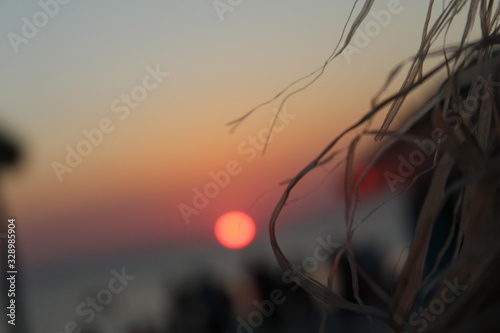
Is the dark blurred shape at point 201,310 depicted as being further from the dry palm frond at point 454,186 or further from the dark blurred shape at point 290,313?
the dry palm frond at point 454,186

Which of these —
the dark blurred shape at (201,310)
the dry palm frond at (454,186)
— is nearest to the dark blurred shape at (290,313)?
the dark blurred shape at (201,310)

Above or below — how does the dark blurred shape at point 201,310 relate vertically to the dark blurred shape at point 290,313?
above

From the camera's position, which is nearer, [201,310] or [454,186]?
[454,186]

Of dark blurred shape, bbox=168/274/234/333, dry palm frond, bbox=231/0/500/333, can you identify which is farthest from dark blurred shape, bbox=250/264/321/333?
dry palm frond, bbox=231/0/500/333

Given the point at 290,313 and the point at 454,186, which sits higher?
the point at 454,186

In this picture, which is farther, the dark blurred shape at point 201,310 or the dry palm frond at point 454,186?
the dark blurred shape at point 201,310

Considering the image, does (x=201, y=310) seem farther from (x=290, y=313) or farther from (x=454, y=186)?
(x=454, y=186)

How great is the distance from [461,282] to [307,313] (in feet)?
24.7

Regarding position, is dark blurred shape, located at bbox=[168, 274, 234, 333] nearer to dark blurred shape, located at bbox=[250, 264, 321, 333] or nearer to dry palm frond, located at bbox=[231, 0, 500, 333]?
dark blurred shape, located at bbox=[250, 264, 321, 333]

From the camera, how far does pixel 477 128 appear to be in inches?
34.4

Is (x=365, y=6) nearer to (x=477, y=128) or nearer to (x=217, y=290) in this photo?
(x=477, y=128)

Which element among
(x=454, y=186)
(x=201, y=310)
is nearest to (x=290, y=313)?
(x=201, y=310)

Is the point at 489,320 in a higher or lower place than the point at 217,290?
lower

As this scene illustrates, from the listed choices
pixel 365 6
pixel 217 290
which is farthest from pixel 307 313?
pixel 365 6
